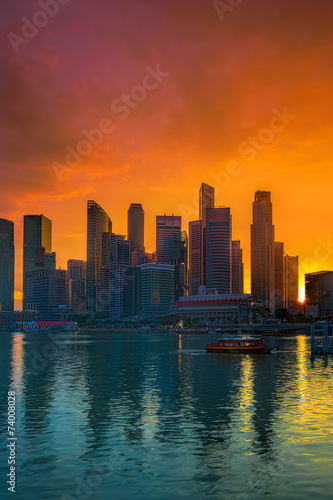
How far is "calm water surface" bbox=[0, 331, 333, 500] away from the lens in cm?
3231

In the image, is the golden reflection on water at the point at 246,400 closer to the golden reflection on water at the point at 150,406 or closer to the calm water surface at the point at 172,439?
the calm water surface at the point at 172,439

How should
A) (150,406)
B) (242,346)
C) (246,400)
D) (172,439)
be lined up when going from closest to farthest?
(172,439), (150,406), (246,400), (242,346)

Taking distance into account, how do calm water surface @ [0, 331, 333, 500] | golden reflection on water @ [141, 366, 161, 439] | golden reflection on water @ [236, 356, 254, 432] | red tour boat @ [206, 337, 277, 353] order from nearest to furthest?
calm water surface @ [0, 331, 333, 500] → golden reflection on water @ [141, 366, 161, 439] → golden reflection on water @ [236, 356, 254, 432] → red tour boat @ [206, 337, 277, 353]

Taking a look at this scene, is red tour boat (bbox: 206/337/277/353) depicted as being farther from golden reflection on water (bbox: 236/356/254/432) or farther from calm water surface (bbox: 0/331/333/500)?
A: calm water surface (bbox: 0/331/333/500)

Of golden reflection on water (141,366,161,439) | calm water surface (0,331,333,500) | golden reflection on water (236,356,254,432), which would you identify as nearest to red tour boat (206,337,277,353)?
golden reflection on water (236,356,254,432)

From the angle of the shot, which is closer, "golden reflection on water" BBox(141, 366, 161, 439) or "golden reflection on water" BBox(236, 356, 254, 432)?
"golden reflection on water" BBox(141, 366, 161, 439)

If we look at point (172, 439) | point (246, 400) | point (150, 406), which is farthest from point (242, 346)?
point (172, 439)

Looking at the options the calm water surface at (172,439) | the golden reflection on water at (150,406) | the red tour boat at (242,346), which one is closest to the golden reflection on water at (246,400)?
the calm water surface at (172,439)

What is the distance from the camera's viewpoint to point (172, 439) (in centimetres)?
4316

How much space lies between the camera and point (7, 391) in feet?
236

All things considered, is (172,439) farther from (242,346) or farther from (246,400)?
(242,346)

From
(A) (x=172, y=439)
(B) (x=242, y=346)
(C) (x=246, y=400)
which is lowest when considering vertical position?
(B) (x=242, y=346)

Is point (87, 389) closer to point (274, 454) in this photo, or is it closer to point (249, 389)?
point (249, 389)

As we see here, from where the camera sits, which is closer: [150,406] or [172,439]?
[172,439]
